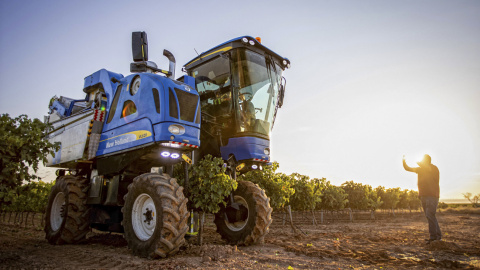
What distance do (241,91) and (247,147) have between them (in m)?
1.42

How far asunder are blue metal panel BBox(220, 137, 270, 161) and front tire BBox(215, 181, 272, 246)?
734mm

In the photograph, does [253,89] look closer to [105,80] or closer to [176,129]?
[176,129]

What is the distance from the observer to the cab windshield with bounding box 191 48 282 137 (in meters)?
7.15

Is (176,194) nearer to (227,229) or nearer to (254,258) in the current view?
(254,258)

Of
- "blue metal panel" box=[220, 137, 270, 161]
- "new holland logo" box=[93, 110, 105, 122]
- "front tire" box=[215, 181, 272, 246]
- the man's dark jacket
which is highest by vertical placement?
"new holland logo" box=[93, 110, 105, 122]

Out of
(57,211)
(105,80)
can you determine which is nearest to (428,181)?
(105,80)

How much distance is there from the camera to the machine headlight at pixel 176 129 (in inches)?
207

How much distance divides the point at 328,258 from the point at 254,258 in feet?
4.37

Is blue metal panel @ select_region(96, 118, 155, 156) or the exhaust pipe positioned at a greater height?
the exhaust pipe

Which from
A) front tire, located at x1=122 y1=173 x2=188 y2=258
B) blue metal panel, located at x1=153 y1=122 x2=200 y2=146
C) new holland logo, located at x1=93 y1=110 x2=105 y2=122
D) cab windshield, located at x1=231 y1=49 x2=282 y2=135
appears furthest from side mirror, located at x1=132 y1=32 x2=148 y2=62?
cab windshield, located at x1=231 y1=49 x2=282 y2=135

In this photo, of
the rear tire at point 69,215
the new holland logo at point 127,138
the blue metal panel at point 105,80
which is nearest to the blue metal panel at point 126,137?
the new holland logo at point 127,138

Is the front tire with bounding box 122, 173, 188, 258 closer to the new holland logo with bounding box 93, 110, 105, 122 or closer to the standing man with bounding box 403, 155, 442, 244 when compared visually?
the new holland logo with bounding box 93, 110, 105, 122

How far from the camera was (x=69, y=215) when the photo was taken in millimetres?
6828

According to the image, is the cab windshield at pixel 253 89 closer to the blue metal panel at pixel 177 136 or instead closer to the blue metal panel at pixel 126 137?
the blue metal panel at pixel 177 136
